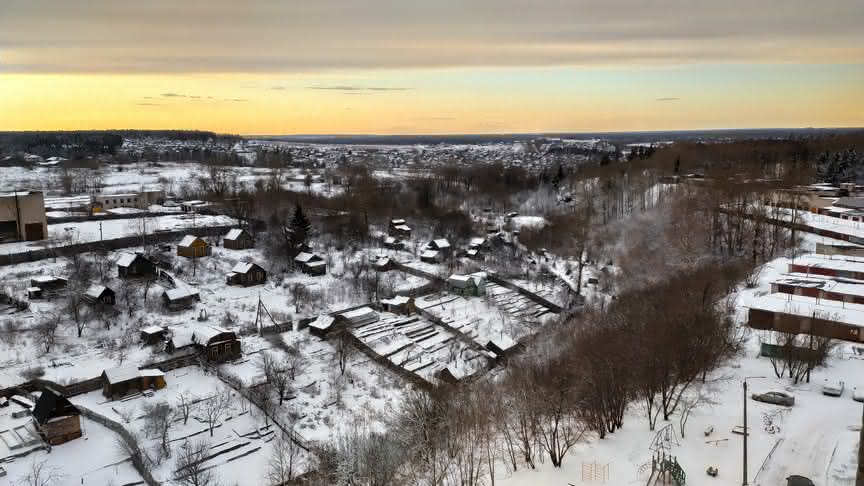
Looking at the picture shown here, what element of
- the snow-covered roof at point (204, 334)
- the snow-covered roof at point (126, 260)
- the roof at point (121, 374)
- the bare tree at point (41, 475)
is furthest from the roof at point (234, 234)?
the bare tree at point (41, 475)

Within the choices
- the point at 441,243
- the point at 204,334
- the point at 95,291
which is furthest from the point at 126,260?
the point at 441,243

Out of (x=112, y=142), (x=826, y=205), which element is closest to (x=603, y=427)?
(x=826, y=205)

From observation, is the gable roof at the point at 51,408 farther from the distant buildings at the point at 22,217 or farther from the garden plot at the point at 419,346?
the distant buildings at the point at 22,217

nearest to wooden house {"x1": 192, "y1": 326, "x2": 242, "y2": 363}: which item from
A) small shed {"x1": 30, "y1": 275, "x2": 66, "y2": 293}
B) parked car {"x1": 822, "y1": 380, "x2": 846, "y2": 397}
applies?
small shed {"x1": 30, "y1": 275, "x2": 66, "y2": 293}

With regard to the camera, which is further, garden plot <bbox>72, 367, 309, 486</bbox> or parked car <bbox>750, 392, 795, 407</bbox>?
parked car <bbox>750, 392, 795, 407</bbox>

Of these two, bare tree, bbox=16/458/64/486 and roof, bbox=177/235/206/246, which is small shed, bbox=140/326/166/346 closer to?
bare tree, bbox=16/458/64/486

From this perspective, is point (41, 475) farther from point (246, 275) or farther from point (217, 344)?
point (246, 275)

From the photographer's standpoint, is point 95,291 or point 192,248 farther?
point 192,248
